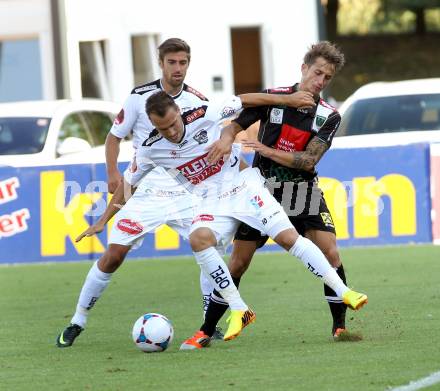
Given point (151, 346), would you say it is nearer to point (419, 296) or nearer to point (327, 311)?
point (327, 311)

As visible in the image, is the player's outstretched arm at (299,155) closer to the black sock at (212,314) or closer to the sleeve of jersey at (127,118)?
the black sock at (212,314)

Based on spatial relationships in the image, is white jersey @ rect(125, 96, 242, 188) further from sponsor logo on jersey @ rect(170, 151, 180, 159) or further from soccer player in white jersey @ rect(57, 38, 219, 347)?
soccer player in white jersey @ rect(57, 38, 219, 347)

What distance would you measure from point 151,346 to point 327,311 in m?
2.32

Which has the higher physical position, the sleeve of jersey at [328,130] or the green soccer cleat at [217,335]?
the sleeve of jersey at [328,130]

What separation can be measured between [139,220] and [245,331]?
1266 mm

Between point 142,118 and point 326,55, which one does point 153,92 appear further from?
point 326,55

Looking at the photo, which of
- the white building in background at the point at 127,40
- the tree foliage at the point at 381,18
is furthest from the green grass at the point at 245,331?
the tree foliage at the point at 381,18

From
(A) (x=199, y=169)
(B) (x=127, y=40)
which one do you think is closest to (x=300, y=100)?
(A) (x=199, y=169)

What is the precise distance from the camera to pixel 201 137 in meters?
8.92

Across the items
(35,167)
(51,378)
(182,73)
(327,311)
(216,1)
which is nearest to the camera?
(51,378)

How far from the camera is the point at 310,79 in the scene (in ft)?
28.6

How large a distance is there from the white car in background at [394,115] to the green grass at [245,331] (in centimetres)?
146

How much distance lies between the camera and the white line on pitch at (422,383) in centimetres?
691

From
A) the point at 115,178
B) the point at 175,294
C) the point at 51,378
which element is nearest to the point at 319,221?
the point at 115,178
